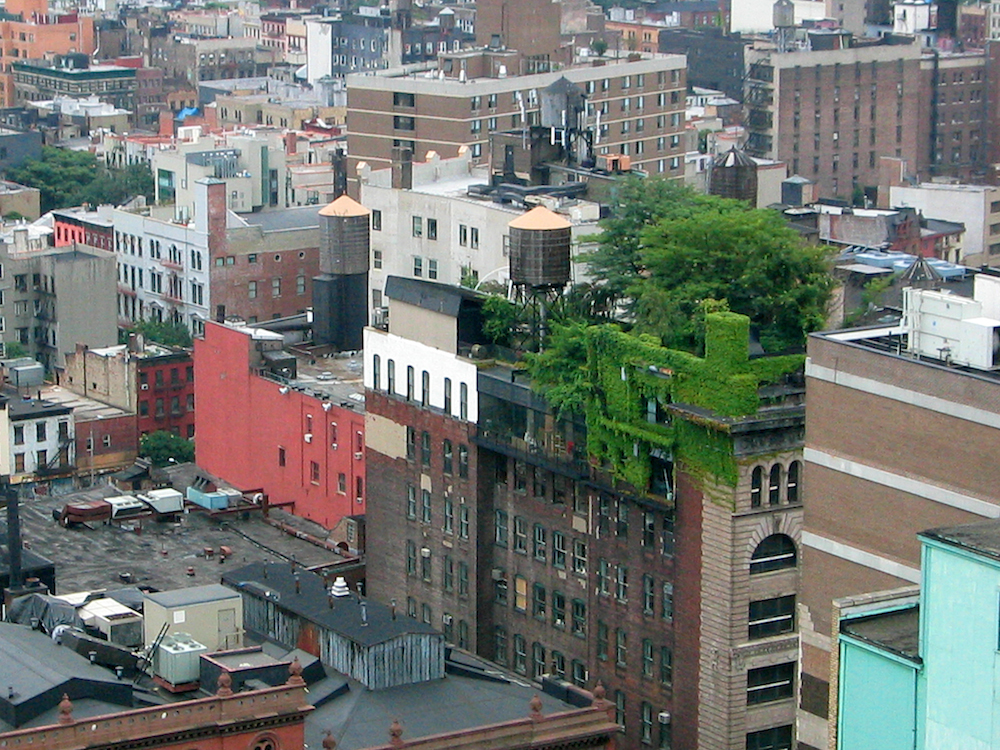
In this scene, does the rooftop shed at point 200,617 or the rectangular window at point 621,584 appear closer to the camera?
the rooftop shed at point 200,617

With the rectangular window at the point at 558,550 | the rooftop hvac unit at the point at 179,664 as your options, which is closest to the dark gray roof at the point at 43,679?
the rooftop hvac unit at the point at 179,664

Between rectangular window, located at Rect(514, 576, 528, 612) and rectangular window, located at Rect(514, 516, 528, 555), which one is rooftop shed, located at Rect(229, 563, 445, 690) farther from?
rectangular window, located at Rect(514, 576, 528, 612)

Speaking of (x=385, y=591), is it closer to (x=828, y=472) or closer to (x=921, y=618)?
(x=828, y=472)

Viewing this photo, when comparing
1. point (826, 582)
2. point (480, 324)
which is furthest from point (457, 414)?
point (826, 582)

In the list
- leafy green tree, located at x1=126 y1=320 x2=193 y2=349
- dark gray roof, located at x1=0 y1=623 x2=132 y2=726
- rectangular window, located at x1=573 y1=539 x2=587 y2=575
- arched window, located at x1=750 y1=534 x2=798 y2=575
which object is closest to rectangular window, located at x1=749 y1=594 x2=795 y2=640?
arched window, located at x1=750 y1=534 x2=798 y2=575

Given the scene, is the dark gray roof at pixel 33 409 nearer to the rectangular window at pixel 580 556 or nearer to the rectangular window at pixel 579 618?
the rectangular window at pixel 579 618
